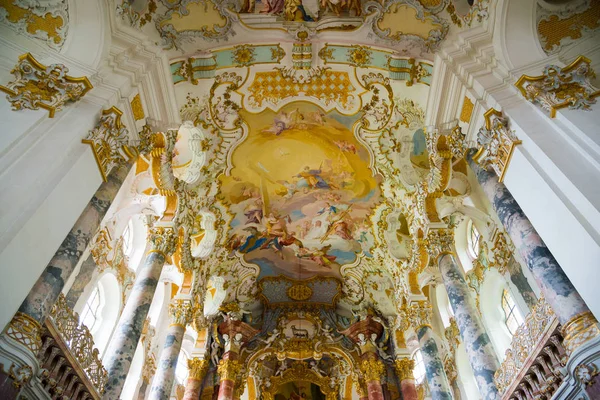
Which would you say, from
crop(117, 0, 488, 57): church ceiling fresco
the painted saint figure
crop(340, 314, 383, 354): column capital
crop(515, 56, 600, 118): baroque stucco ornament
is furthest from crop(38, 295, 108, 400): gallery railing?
crop(340, 314, 383, 354): column capital

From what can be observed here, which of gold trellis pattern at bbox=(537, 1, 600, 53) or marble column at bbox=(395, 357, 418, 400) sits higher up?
gold trellis pattern at bbox=(537, 1, 600, 53)

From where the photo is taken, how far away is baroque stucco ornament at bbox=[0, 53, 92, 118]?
6.63 m

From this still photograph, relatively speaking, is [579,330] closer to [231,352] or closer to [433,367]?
[433,367]

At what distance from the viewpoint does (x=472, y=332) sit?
28.9 feet

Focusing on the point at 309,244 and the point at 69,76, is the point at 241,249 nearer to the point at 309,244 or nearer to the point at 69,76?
the point at 309,244

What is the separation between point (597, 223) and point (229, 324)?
47.9ft

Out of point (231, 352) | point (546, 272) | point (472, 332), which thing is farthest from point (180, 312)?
point (546, 272)

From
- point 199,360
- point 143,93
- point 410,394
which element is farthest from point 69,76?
point 410,394

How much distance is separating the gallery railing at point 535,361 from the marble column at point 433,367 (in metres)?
4.24

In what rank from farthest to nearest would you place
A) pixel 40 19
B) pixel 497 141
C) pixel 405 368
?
pixel 405 368
pixel 40 19
pixel 497 141

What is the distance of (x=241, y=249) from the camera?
A: 16.9m

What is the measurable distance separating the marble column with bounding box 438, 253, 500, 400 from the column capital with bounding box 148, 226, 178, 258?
6.19 meters

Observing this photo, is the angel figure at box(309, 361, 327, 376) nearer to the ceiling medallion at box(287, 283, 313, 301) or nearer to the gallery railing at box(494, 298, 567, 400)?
the ceiling medallion at box(287, 283, 313, 301)

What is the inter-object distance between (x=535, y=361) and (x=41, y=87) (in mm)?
8441
